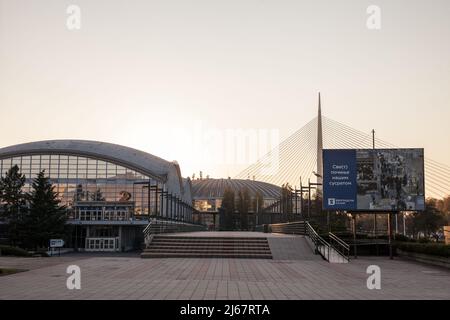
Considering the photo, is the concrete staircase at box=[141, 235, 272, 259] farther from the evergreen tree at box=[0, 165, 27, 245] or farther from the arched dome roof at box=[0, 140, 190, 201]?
the arched dome roof at box=[0, 140, 190, 201]

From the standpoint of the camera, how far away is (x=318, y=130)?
48.2 m

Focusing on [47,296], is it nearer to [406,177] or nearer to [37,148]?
[406,177]

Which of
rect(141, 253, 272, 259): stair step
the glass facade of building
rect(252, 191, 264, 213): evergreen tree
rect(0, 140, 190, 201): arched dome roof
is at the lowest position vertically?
rect(141, 253, 272, 259): stair step

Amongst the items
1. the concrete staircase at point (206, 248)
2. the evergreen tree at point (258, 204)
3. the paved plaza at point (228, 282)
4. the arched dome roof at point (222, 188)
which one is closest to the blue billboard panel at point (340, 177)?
the concrete staircase at point (206, 248)

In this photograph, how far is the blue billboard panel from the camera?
92.0ft

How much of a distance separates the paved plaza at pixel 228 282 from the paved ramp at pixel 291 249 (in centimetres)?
321

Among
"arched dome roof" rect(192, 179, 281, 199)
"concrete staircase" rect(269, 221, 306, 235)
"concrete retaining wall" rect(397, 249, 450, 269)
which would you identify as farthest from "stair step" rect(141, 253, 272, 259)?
"arched dome roof" rect(192, 179, 281, 199)

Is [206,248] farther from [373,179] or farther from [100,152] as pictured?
[100,152]

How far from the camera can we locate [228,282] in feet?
53.1

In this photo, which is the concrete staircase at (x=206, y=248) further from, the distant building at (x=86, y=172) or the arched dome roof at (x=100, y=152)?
the arched dome roof at (x=100, y=152)

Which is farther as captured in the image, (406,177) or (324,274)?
(406,177)

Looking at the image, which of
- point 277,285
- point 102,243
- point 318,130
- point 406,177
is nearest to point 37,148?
point 102,243
